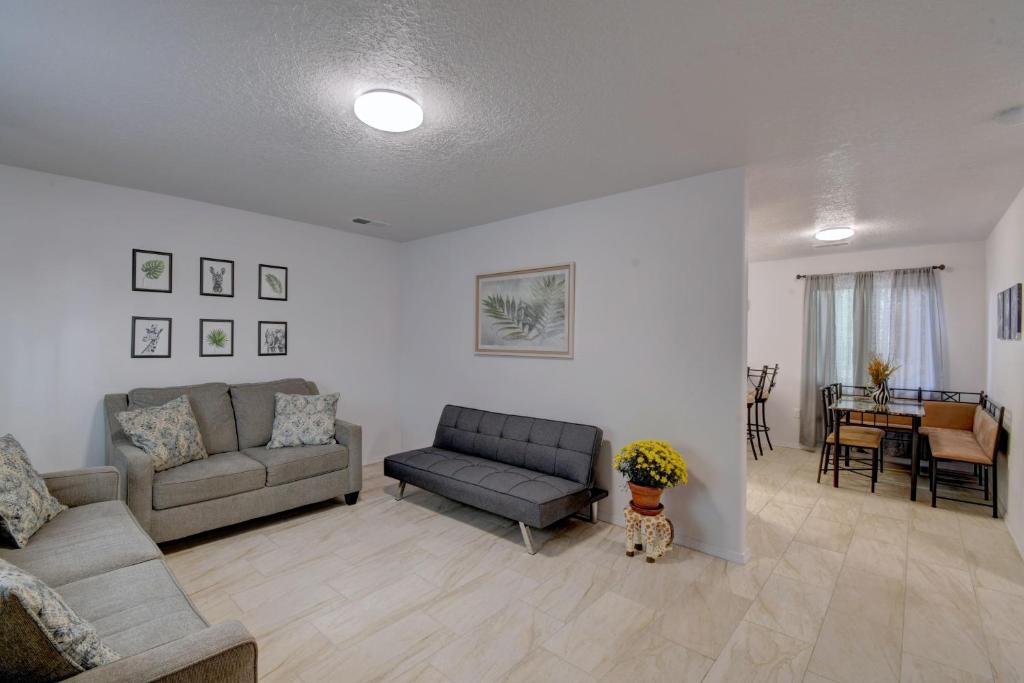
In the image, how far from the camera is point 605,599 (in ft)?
7.93

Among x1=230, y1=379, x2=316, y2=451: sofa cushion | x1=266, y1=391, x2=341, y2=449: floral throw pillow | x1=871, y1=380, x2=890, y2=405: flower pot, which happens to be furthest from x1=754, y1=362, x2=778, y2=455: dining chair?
x1=230, y1=379, x2=316, y2=451: sofa cushion

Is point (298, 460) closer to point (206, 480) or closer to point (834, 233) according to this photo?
point (206, 480)

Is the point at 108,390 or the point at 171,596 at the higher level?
the point at 108,390

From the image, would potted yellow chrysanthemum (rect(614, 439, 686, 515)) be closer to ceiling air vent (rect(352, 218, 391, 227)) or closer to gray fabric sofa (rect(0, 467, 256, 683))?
gray fabric sofa (rect(0, 467, 256, 683))

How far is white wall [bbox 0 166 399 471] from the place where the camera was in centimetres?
308

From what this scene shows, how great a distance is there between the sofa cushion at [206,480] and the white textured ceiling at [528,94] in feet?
6.61

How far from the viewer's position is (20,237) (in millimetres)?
3070

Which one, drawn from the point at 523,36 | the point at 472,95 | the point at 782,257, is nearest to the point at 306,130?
the point at 472,95

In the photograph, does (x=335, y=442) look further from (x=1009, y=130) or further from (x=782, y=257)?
(x=782, y=257)

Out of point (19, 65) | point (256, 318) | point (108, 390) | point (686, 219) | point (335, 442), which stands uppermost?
point (19, 65)

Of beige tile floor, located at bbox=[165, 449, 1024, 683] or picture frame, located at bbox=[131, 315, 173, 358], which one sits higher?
picture frame, located at bbox=[131, 315, 173, 358]

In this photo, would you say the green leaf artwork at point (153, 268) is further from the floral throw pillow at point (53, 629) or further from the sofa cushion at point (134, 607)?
the floral throw pillow at point (53, 629)

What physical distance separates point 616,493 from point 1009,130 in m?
3.03

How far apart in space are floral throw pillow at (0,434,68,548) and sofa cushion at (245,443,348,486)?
1142 mm
